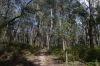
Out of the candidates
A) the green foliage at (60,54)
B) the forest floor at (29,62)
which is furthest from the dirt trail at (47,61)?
the green foliage at (60,54)

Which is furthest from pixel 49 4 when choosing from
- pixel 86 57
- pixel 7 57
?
pixel 86 57

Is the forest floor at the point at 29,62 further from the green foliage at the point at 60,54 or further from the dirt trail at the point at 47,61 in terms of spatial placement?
the green foliage at the point at 60,54

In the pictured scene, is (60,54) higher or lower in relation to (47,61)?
higher

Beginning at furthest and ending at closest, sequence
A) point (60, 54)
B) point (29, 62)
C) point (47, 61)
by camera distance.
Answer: point (60, 54), point (47, 61), point (29, 62)

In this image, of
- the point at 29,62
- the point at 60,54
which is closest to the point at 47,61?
the point at 29,62

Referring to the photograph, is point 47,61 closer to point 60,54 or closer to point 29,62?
point 29,62

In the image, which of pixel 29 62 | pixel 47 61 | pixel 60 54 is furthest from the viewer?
pixel 60 54

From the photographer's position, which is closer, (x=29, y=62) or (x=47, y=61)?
(x=29, y=62)

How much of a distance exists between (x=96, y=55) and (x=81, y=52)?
1.81 meters

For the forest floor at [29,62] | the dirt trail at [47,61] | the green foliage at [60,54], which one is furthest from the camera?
the green foliage at [60,54]

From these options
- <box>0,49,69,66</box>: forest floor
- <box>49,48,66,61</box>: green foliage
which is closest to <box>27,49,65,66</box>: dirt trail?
<box>0,49,69,66</box>: forest floor

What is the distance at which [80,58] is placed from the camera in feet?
42.2

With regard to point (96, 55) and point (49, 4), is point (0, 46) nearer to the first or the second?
point (96, 55)

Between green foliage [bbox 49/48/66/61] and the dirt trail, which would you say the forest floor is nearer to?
the dirt trail
